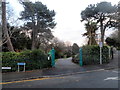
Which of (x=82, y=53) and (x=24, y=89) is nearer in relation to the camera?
(x=24, y=89)

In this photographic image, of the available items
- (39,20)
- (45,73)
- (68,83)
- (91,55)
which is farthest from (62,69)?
(39,20)

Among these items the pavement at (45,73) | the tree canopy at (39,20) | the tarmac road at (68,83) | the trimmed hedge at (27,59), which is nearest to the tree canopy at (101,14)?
the tree canopy at (39,20)

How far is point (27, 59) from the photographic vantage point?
10.1m

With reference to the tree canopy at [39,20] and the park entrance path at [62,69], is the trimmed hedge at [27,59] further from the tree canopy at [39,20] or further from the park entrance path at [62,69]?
the tree canopy at [39,20]

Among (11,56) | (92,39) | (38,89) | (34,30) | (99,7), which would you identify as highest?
(99,7)

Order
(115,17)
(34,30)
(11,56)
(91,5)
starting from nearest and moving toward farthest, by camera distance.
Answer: (11,56) < (115,17) < (91,5) < (34,30)

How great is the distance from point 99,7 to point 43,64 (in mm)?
14915

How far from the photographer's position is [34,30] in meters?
27.2

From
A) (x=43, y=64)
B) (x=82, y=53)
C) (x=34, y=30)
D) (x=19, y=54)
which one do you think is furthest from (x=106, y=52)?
(x=34, y=30)

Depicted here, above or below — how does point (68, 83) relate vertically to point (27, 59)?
below

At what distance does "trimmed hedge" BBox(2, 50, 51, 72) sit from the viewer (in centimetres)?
972

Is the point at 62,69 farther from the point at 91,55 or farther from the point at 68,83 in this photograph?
the point at 91,55

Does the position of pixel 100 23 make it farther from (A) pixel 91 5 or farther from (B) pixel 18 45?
(B) pixel 18 45

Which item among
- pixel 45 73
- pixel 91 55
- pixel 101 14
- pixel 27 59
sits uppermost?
pixel 101 14
